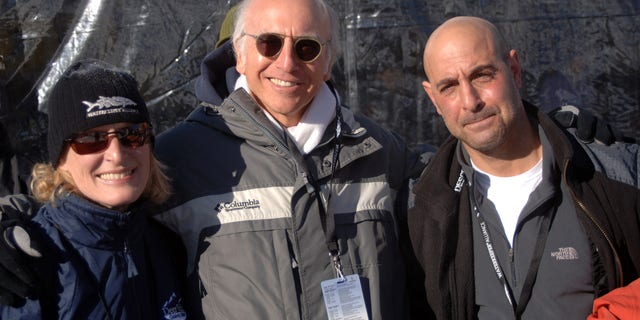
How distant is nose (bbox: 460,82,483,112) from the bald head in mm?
158

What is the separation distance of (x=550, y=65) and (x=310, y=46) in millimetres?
1836

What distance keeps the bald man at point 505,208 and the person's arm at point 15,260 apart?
133 cm

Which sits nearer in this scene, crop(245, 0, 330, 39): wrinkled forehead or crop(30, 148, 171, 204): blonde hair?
crop(30, 148, 171, 204): blonde hair

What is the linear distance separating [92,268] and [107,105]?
47cm

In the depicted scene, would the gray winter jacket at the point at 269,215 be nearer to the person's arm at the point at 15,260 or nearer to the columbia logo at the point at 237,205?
the columbia logo at the point at 237,205

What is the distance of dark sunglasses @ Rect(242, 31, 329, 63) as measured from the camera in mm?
2396

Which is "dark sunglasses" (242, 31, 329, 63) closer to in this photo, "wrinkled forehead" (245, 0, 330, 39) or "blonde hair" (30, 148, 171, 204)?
"wrinkled forehead" (245, 0, 330, 39)

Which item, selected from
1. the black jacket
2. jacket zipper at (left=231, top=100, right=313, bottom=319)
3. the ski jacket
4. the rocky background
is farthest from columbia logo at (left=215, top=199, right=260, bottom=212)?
the rocky background

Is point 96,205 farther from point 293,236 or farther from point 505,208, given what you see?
point 505,208

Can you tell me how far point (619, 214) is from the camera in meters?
2.24

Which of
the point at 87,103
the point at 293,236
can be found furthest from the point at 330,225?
the point at 87,103

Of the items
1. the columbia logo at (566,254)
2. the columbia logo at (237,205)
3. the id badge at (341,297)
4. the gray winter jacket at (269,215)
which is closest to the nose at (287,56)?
the gray winter jacket at (269,215)

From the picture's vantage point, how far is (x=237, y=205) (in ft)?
7.63

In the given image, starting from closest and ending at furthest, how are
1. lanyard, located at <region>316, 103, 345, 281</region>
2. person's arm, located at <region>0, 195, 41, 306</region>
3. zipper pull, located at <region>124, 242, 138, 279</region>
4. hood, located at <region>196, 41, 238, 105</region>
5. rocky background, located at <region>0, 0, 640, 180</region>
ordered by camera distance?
person's arm, located at <region>0, 195, 41, 306</region> → zipper pull, located at <region>124, 242, 138, 279</region> → lanyard, located at <region>316, 103, 345, 281</region> → hood, located at <region>196, 41, 238, 105</region> → rocky background, located at <region>0, 0, 640, 180</region>
